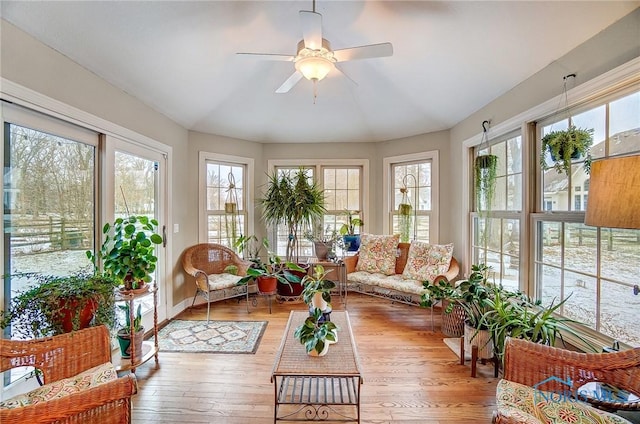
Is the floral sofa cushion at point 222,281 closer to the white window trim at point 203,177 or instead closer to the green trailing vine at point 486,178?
the white window trim at point 203,177

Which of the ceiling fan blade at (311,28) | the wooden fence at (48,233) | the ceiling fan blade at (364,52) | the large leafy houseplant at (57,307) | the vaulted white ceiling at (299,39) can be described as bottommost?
the large leafy houseplant at (57,307)

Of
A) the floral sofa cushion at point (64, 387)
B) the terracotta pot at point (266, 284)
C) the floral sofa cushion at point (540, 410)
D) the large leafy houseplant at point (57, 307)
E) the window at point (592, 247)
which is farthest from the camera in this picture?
the terracotta pot at point (266, 284)

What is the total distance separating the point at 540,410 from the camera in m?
1.33

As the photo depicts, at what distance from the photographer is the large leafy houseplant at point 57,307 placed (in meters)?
1.63

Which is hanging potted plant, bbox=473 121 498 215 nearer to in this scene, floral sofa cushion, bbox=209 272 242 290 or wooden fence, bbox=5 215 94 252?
floral sofa cushion, bbox=209 272 242 290

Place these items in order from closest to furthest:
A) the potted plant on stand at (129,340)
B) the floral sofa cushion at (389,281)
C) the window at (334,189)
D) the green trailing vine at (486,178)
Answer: the potted plant on stand at (129,340), the green trailing vine at (486,178), the floral sofa cushion at (389,281), the window at (334,189)

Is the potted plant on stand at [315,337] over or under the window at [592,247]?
under

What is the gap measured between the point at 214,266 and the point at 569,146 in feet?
12.9

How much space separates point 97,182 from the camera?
251 centimetres

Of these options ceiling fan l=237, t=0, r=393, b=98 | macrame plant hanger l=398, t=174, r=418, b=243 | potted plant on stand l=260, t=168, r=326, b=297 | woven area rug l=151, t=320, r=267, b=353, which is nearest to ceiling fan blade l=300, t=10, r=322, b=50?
ceiling fan l=237, t=0, r=393, b=98

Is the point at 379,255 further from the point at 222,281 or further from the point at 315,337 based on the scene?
the point at 315,337

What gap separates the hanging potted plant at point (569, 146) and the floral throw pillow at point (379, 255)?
86.3 inches

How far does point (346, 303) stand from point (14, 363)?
3.19 meters

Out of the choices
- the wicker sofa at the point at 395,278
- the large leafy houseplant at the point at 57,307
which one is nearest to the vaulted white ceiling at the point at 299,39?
the large leafy houseplant at the point at 57,307
